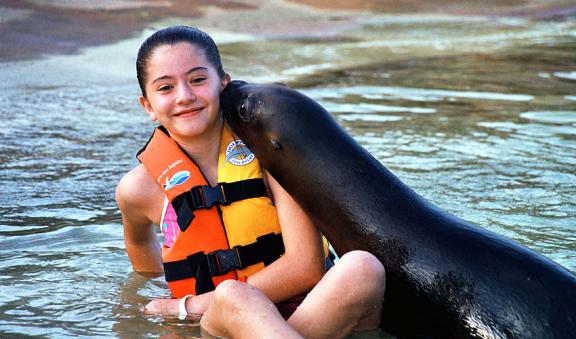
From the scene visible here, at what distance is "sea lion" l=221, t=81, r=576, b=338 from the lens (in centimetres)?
360

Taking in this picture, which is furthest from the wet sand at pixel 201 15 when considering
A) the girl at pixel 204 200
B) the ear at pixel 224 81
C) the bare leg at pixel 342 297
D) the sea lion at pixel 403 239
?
the bare leg at pixel 342 297

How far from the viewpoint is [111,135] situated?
26.6 feet

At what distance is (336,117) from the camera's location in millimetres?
8930

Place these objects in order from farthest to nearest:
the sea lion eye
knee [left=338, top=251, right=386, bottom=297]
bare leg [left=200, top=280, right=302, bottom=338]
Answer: the sea lion eye, knee [left=338, top=251, right=386, bottom=297], bare leg [left=200, top=280, right=302, bottom=338]

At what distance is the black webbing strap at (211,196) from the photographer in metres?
4.16

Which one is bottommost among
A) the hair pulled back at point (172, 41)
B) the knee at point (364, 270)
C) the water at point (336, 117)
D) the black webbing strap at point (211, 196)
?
the water at point (336, 117)

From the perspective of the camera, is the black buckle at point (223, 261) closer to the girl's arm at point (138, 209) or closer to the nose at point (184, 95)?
the girl's arm at point (138, 209)

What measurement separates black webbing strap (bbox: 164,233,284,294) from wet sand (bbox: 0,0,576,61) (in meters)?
8.39

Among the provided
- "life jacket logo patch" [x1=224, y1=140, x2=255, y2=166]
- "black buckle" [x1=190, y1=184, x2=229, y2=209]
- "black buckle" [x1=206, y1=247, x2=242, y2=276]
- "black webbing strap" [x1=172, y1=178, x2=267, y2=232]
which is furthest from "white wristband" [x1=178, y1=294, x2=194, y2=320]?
"life jacket logo patch" [x1=224, y1=140, x2=255, y2=166]

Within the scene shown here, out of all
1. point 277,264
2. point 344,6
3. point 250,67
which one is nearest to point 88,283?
point 277,264

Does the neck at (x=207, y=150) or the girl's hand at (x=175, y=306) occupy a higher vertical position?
the neck at (x=207, y=150)

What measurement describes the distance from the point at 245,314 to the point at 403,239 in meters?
0.76

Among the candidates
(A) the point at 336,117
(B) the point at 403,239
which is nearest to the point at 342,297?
(B) the point at 403,239

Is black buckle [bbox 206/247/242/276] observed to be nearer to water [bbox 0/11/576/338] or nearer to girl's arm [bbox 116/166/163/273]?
water [bbox 0/11/576/338]
